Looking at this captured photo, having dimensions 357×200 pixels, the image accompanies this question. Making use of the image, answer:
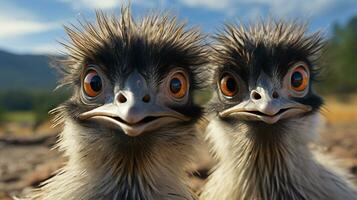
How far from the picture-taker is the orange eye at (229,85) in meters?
4.18

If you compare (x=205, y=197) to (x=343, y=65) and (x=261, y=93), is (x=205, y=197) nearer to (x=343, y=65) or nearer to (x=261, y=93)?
(x=261, y=93)

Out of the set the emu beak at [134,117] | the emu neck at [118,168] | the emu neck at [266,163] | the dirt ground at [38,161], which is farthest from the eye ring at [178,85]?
the dirt ground at [38,161]

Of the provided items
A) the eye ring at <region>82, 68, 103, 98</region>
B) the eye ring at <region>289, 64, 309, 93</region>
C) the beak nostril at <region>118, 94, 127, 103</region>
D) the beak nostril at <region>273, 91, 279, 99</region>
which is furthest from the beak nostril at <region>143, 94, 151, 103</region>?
the eye ring at <region>289, 64, 309, 93</region>

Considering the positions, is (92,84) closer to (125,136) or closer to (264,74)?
(125,136)

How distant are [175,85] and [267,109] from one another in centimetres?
61

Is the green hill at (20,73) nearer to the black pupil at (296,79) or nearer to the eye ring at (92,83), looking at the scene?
the black pupil at (296,79)

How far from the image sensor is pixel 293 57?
4.19m

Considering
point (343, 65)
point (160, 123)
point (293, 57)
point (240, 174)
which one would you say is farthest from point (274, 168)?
point (343, 65)

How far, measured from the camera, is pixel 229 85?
13.9ft

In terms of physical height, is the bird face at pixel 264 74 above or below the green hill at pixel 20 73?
below

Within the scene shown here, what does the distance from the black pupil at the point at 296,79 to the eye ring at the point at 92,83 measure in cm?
140

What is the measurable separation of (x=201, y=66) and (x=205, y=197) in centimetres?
106

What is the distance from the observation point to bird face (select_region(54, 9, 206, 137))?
336 cm

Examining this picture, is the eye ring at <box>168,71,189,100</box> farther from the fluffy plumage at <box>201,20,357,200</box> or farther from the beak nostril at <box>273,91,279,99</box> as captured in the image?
the beak nostril at <box>273,91,279,99</box>
